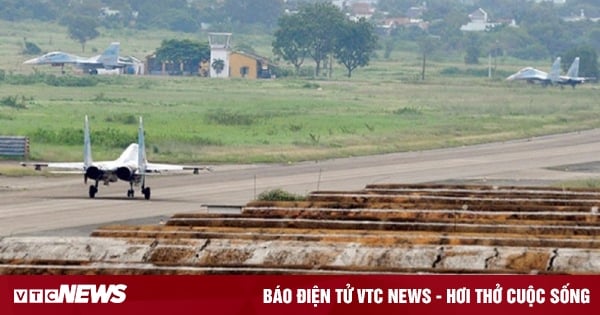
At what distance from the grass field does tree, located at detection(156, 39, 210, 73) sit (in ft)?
43.3

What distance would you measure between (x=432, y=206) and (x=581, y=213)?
3500 millimetres

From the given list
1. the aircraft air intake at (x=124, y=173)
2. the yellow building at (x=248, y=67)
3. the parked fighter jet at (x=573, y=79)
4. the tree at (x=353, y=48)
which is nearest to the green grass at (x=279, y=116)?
the parked fighter jet at (x=573, y=79)

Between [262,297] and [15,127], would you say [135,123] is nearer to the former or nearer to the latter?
[15,127]

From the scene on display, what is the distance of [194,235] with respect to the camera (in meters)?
26.1

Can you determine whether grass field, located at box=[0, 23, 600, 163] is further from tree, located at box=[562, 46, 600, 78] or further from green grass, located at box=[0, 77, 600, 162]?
tree, located at box=[562, 46, 600, 78]

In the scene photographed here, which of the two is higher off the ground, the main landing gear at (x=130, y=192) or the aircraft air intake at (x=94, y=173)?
the aircraft air intake at (x=94, y=173)

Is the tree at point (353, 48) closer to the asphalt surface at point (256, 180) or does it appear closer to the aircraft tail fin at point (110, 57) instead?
the aircraft tail fin at point (110, 57)

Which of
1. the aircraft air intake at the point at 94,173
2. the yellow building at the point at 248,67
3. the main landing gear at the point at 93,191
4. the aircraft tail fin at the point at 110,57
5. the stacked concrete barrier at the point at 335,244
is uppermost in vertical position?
the stacked concrete barrier at the point at 335,244

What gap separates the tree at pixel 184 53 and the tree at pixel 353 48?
57.3 feet

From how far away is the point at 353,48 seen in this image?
197750 millimetres

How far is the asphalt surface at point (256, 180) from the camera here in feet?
169

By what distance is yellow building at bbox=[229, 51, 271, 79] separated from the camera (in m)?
183

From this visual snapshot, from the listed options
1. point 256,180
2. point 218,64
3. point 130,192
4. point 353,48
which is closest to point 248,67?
point 218,64

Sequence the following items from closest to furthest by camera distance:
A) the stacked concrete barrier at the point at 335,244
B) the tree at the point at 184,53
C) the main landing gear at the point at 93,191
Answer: the stacked concrete barrier at the point at 335,244 < the main landing gear at the point at 93,191 < the tree at the point at 184,53
